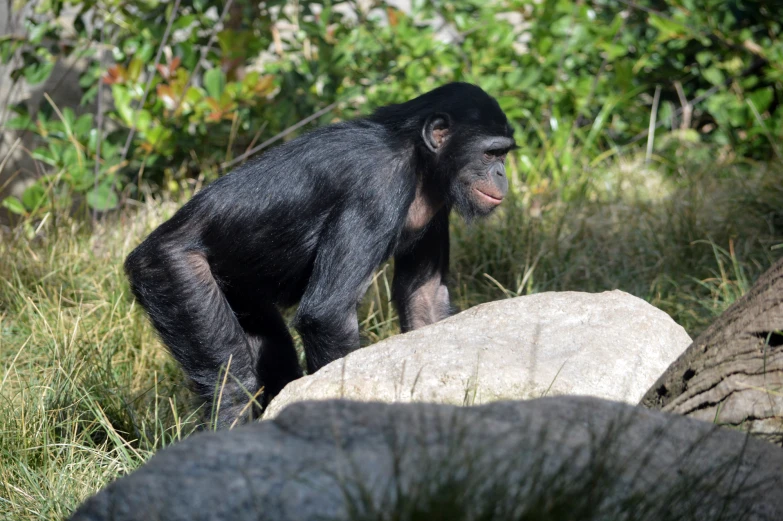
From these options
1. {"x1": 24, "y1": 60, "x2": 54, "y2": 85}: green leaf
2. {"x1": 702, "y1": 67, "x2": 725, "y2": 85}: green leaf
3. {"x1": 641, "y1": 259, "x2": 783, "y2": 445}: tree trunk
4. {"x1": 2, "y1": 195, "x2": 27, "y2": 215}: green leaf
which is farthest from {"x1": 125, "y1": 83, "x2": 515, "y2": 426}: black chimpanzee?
{"x1": 702, "y1": 67, "x2": 725, "y2": 85}: green leaf

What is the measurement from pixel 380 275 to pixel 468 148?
1.96 m

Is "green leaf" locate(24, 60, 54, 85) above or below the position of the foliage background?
above

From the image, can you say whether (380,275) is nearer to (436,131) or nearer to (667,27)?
(436,131)

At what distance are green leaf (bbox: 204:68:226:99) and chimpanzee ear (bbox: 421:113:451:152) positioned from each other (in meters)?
2.96

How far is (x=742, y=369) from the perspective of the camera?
9.86ft

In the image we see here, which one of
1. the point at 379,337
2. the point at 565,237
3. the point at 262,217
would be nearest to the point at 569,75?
the point at 565,237

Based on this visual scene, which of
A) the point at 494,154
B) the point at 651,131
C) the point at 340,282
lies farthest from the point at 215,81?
the point at 651,131

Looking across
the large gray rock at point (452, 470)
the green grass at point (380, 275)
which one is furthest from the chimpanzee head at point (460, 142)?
the large gray rock at point (452, 470)

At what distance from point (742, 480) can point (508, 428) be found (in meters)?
0.68

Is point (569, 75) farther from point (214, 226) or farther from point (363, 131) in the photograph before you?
point (214, 226)

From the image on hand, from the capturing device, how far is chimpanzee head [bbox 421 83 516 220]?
4.78 m

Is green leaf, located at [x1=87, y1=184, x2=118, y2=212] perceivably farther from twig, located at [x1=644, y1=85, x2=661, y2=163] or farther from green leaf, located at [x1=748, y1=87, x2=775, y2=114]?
green leaf, located at [x1=748, y1=87, x2=775, y2=114]

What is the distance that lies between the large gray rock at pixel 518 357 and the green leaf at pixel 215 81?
386 centimetres

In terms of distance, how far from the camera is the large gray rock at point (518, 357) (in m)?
3.36
